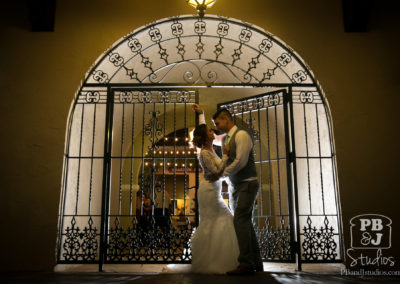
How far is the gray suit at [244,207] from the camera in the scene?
297 cm

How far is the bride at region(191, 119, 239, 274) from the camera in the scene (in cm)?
311

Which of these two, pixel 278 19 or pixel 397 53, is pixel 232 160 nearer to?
pixel 278 19

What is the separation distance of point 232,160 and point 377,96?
2249mm

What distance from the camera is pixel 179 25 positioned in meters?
4.64

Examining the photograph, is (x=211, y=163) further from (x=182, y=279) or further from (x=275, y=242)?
(x=275, y=242)

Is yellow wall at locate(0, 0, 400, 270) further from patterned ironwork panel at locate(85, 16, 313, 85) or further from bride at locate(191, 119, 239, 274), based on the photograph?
bride at locate(191, 119, 239, 274)

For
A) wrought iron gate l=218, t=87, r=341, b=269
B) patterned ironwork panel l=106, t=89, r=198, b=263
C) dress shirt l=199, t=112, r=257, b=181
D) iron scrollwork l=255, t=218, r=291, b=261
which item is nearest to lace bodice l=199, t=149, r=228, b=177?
dress shirt l=199, t=112, r=257, b=181

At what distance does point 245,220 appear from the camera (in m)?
3.08

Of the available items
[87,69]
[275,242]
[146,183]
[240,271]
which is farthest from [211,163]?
[146,183]

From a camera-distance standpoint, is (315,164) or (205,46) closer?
(315,164)

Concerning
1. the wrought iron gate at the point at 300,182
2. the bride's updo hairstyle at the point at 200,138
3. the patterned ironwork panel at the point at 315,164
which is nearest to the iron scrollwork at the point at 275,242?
the wrought iron gate at the point at 300,182

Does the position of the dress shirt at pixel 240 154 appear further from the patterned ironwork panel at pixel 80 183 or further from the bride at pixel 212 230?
the patterned ironwork panel at pixel 80 183

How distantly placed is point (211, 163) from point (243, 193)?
0.42m

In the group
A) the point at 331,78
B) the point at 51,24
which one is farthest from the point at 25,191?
the point at 331,78
